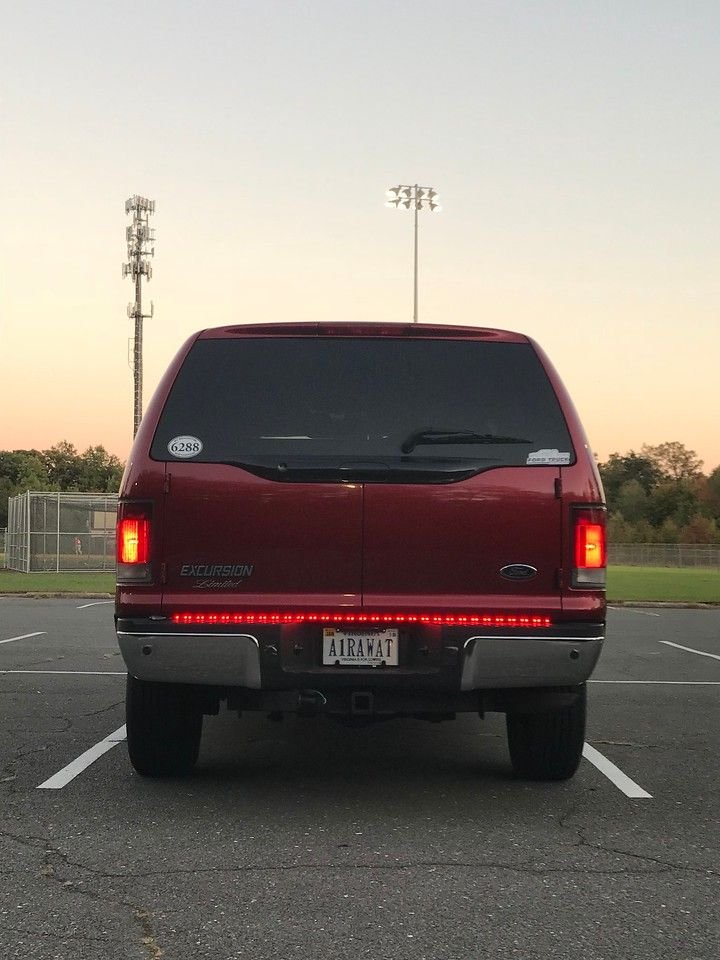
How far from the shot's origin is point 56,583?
3134 centimetres

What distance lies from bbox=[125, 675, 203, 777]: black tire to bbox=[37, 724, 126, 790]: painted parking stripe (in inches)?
15.5

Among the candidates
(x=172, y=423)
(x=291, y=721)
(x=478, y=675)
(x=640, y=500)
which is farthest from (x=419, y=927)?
(x=640, y=500)

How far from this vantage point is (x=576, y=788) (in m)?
6.23

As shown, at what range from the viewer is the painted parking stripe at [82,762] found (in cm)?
615

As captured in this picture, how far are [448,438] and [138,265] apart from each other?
4485cm

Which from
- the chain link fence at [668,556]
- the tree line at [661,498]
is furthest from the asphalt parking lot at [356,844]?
the tree line at [661,498]

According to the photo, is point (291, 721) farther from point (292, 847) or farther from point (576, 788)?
point (292, 847)

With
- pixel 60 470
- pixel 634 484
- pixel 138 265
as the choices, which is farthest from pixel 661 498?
pixel 138 265

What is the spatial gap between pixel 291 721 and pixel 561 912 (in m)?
4.53

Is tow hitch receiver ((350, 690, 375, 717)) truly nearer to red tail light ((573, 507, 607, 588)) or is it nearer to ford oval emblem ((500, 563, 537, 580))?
ford oval emblem ((500, 563, 537, 580))

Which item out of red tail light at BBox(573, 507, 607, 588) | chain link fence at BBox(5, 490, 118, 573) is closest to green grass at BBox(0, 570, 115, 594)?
chain link fence at BBox(5, 490, 118, 573)

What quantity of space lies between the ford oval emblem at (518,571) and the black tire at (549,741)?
879 millimetres

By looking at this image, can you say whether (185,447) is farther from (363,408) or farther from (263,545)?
(363,408)

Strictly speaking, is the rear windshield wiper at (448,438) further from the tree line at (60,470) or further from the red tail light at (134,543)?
the tree line at (60,470)
